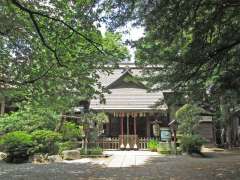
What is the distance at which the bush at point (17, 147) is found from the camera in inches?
737

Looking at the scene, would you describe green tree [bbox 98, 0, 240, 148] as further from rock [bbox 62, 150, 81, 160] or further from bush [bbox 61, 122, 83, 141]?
bush [bbox 61, 122, 83, 141]

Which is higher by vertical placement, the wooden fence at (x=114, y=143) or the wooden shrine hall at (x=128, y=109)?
the wooden shrine hall at (x=128, y=109)

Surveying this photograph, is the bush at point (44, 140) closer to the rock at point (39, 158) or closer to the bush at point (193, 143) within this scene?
the rock at point (39, 158)

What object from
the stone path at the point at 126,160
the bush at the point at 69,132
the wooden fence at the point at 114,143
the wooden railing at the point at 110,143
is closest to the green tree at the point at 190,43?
the stone path at the point at 126,160

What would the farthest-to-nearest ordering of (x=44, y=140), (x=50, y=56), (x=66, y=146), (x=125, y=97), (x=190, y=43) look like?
(x=125, y=97) → (x=66, y=146) → (x=44, y=140) → (x=50, y=56) → (x=190, y=43)

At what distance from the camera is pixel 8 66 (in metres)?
14.2

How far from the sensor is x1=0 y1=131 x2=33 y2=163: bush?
737 inches

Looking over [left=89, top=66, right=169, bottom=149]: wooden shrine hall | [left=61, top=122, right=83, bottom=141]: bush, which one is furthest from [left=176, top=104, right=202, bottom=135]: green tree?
[left=61, top=122, right=83, bottom=141]: bush

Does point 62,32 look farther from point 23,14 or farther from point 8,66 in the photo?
point 8,66

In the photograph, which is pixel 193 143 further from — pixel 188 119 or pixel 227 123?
pixel 227 123

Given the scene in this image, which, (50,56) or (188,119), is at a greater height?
(50,56)

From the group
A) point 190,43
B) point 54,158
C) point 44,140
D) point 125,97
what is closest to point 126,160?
point 54,158

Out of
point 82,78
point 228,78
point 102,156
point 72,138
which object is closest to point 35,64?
point 82,78

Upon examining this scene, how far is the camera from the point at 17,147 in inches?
737
